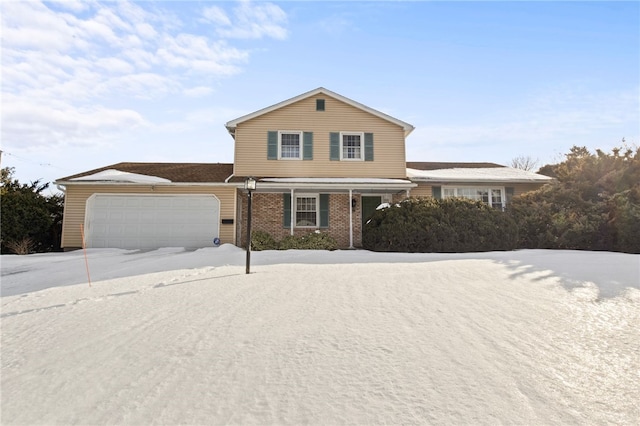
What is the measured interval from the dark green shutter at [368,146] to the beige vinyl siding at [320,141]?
7.5 inches

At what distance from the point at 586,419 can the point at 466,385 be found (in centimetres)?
68

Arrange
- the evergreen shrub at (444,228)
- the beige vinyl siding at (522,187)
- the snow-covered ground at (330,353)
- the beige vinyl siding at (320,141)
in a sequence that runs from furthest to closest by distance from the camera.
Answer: the beige vinyl siding at (522,187), the beige vinyl siding at (320,141), the evergreen shrub at (444,228), the snow-covered ground at (330,353)

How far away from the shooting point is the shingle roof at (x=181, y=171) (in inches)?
551

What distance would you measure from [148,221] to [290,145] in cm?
682

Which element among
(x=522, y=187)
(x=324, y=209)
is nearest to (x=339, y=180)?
(x=324, y=209)

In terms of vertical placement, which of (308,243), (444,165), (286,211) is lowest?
(308,243)

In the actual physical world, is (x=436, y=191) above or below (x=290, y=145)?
below

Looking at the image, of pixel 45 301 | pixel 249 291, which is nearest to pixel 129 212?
pixel 45 301

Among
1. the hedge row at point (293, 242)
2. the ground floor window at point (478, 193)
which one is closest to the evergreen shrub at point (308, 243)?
the hedge row at point (293, 242)

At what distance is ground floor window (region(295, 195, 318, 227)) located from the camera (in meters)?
14.7

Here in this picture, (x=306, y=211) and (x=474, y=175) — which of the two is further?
(x=474, y=175)

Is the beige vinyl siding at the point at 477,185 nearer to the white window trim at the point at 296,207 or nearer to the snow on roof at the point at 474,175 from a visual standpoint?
the snow on roof at the point at 474,175

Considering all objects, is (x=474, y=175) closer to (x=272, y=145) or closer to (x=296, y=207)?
(x=296, y=207)

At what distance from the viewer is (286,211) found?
1455cm
